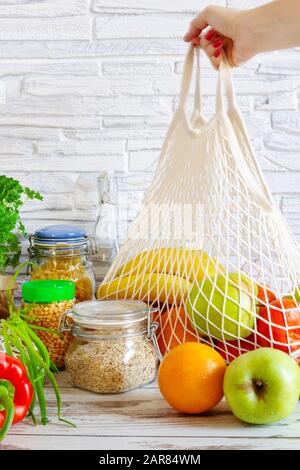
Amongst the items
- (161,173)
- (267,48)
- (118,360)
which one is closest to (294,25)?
(267,48)

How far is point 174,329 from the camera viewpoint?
1.15 meters

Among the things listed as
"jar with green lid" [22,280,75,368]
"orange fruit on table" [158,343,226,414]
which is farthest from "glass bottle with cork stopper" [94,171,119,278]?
"orange fruit on table" [158,343,226,414]

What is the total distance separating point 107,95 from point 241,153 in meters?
0.46

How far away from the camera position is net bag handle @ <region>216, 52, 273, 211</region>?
1069 mm

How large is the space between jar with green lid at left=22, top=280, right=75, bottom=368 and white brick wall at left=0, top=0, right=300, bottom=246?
36 cm

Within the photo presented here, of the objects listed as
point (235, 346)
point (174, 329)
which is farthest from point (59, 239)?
point (235, 346)

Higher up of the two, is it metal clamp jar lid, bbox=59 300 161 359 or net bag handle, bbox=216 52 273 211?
net bag handle, bbox=216 52 273 211

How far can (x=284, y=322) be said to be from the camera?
1.05 meters

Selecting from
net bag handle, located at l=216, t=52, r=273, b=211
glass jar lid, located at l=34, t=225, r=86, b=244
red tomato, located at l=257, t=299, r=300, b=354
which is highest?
net bag handle, located at l=216, t=52, r=273, b=211

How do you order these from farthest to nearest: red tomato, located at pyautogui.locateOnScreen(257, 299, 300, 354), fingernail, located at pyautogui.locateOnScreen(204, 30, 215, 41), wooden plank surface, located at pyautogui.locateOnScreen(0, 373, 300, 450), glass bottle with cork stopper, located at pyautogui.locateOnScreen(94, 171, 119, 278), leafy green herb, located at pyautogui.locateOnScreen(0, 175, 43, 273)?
1. glass bottle with cork stopper, located at pyautogui.locateOnScreen(94, 171, 119, 278)
2. leafy green herb, located at pyautogui.locateOnScreen(0, 175, 43, 273)
3. fingernail, located at pyautogui.locateOnScreen(204, 30, 215, 41)
4. red tomato, located at pyautogui.locateOnScreen(257, 299, 300, 354)
5. wooden plank surface, located at pyautogui.locateOnScreen(0, 373, 300, 450)

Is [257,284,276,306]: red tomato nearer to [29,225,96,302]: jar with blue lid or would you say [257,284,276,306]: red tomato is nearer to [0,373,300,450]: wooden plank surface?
[0,373,300,450]: wooden plank surface

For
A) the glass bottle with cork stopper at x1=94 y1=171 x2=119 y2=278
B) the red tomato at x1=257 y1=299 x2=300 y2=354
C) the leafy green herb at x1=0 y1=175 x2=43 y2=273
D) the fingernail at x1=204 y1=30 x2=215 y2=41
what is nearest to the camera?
the red tomato at x1=257 y1=299 x2=300 y2=354
